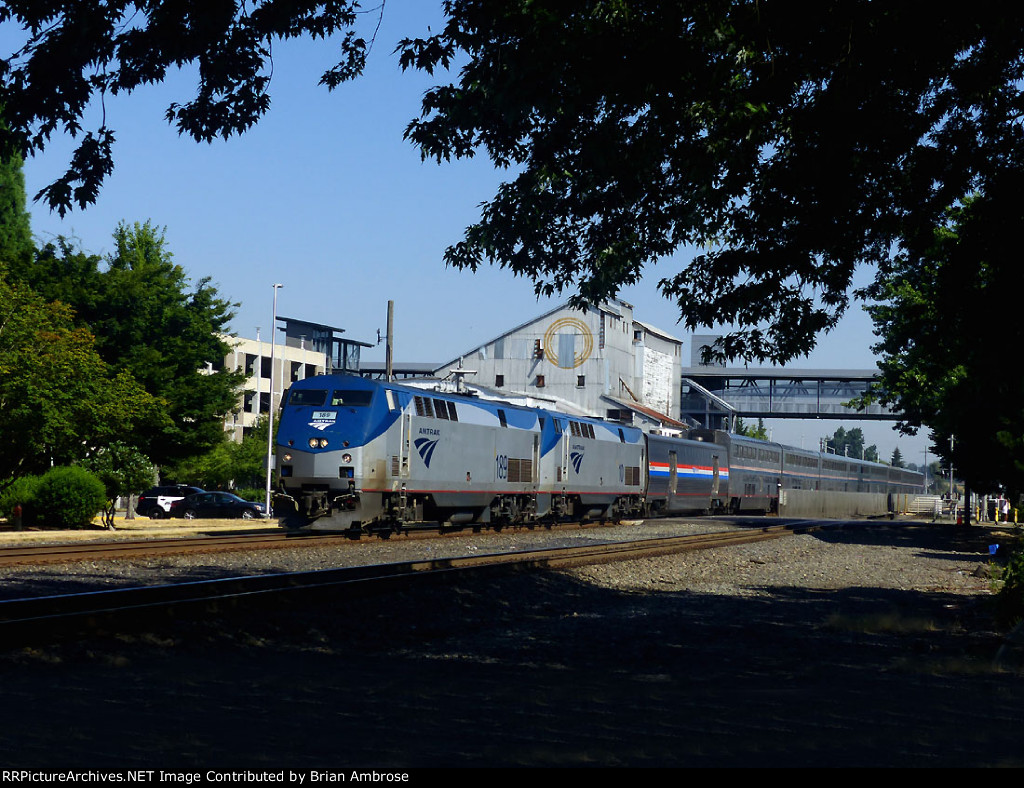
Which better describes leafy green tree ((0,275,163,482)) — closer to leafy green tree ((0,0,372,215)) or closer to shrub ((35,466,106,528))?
shrub ((35,466,106,528))

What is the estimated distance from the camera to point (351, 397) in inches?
1076

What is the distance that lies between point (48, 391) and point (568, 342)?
56817 millimetres

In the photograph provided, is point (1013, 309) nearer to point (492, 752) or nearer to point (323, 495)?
point (492, 752)

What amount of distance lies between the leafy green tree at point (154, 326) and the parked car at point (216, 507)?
9.47ft

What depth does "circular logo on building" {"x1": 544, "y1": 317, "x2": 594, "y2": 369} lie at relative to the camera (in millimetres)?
85688

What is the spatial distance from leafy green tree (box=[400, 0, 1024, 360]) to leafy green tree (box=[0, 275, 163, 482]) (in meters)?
22.6

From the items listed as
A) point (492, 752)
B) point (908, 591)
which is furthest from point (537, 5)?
point (908, 591)

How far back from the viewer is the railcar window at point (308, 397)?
27.7m

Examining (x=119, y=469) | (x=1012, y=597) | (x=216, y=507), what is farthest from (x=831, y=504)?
(x=1012, y=597)

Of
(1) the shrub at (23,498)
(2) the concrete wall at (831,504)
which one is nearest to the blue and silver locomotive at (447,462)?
(1) the shrub at (23,498)

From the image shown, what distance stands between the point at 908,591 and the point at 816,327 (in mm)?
6797

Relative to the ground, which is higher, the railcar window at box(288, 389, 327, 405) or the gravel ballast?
the railcar window at box(288, 389, 327, 405)

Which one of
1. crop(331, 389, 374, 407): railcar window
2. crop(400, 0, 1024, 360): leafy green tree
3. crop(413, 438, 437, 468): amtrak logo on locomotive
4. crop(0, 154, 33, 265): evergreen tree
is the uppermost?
crop(0, 154, 33, 265): evergreen tree

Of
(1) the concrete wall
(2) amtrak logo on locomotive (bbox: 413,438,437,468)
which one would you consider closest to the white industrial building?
(1) the concrete wall
